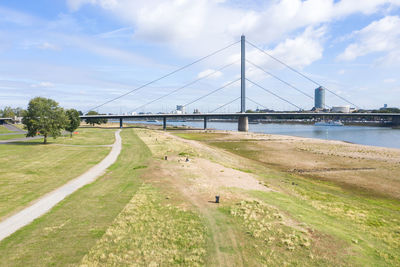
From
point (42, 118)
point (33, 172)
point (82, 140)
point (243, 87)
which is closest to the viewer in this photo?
point (33, 172)

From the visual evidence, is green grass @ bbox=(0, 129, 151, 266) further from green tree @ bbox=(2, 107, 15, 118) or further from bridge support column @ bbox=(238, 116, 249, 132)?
green tree @ bbox=(2, 107, 15, 118)

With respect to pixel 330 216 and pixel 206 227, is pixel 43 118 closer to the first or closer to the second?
pixel 206 227

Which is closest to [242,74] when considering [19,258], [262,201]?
[262,201]

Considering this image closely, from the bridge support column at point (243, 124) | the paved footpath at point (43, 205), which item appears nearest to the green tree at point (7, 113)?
the bridge support column at point (243, 124)

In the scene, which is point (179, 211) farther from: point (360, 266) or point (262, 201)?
point (360, 266)

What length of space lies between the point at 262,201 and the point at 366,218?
8.10m

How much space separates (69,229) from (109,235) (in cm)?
278

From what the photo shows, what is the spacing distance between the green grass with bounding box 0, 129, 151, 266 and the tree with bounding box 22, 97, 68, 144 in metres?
37.8

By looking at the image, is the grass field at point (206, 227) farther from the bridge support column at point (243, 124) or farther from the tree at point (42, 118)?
the bridge support column at point (243, 124)

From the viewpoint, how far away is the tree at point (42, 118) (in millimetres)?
51375

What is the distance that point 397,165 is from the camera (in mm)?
41812


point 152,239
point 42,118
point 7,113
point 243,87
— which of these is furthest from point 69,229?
point 7,113

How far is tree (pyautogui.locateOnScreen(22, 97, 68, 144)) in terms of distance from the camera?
2023 inches

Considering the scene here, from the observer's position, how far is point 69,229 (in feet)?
46.7
